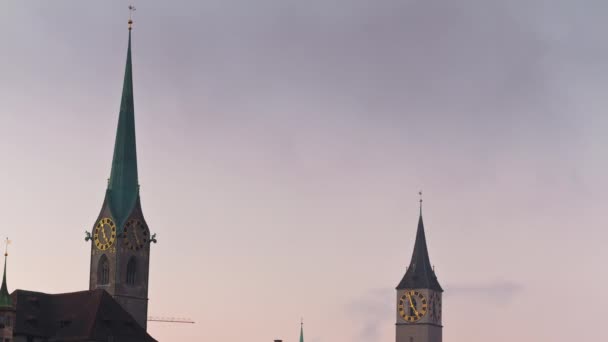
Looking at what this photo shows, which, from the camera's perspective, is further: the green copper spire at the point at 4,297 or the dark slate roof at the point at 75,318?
the dark slate roof at the point at 75,318

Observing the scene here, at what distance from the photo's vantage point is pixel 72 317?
142625 millimetres

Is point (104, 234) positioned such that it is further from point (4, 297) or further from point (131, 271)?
point (4, 297)

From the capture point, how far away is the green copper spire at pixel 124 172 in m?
156

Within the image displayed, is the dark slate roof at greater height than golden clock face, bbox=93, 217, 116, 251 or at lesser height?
lesser

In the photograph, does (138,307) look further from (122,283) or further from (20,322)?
(20,322)

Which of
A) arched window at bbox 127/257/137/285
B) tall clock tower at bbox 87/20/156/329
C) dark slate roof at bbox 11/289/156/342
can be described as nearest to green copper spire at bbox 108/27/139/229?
tall clock tower at bbox 87/20/156/329

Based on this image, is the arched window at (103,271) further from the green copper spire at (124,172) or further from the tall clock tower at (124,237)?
the green copper spire at (124,172)

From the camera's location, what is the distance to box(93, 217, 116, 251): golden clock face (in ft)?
510

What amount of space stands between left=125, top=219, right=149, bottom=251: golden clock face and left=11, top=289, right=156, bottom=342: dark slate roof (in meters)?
11.0

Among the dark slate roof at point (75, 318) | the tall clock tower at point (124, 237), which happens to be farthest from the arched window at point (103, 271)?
the dark slate roof at point (75, 318)

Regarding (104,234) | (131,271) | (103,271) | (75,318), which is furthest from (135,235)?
(75,318)

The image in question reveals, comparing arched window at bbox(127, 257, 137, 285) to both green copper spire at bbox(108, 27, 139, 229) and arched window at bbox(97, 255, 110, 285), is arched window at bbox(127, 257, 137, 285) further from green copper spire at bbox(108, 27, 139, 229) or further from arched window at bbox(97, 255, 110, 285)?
green copper spire at bbox(108, 27, 139, 229)

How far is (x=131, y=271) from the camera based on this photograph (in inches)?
6112

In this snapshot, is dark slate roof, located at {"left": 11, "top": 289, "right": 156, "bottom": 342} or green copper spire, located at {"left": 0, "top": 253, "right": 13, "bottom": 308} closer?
green copper spire, located at {"left": 0, "top": 253, "right": 13, "bottom": 308}
